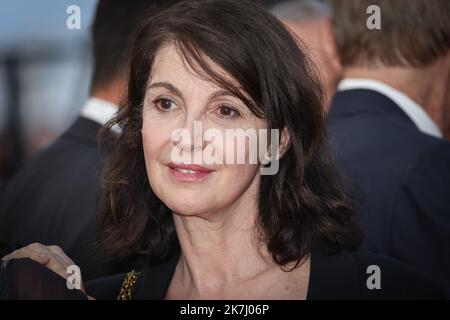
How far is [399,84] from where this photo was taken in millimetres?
2148

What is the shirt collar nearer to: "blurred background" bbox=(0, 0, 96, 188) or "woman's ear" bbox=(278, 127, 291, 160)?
"blurred background" bbox=(0, 0, 96, 188)

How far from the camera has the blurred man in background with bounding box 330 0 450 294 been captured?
1.91 meters

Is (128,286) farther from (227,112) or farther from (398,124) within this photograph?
(398,124)

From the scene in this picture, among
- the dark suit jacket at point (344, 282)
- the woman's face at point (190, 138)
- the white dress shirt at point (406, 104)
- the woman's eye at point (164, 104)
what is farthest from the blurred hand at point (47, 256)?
the white dress shirt at point (406, 104)

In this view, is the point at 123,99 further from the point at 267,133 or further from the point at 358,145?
the point at 358,145

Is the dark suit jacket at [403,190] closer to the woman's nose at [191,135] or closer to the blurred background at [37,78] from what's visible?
the woman's nose at [191,135]

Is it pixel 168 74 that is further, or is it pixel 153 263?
pixel 153 263

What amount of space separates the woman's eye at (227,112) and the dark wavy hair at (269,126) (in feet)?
0.10

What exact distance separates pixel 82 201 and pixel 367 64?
2.82ft

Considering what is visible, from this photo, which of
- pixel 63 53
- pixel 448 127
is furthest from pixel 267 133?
pixel 63 53

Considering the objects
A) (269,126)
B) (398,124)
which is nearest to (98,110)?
(269,126)

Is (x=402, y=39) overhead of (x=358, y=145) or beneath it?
overhead

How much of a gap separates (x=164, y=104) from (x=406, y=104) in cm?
82

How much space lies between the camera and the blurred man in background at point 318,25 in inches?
94.3
